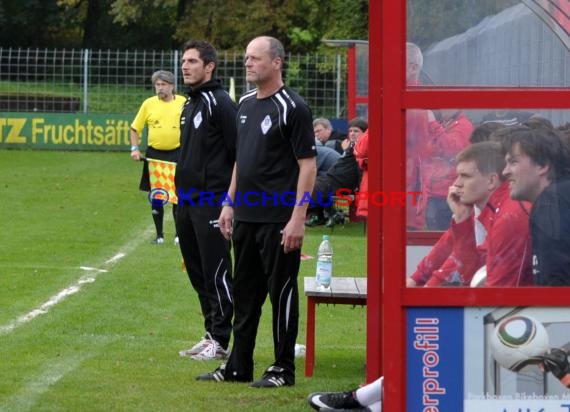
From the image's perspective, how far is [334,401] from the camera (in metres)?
7.26

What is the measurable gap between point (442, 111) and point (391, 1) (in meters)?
0.52

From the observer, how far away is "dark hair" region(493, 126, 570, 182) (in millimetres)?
5648

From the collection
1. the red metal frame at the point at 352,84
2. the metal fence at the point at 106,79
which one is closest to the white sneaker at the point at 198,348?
the red metal frame at the point at 352,84

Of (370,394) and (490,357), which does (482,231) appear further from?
(370,394)

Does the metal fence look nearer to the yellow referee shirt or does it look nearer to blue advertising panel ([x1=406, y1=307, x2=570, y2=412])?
the yellow referee shirt

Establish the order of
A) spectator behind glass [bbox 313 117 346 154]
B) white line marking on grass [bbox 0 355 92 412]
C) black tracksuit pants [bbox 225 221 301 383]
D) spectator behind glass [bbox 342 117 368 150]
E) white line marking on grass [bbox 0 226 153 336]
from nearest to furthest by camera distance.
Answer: white line marking on grass [bbox 0 355 92 412]
black tracksuit pants [bbox 225 221 301 383]
white line marking on grass [bbox 0 226 153 336]
spectator behind glass [bbox 342 117 368 150]
spectator behind glass [bbox 313 117 346 154]

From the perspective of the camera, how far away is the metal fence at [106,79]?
33625 mm

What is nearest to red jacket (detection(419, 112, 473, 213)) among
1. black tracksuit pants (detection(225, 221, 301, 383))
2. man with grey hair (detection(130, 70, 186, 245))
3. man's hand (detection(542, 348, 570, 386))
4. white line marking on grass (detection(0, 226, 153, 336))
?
man's hand (detection(542, 348, 570, 386))

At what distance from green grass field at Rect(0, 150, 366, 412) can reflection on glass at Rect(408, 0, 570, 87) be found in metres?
2.60

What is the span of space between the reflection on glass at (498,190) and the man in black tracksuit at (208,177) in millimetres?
3412

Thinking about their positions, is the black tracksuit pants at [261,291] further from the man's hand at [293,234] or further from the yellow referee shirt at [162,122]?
the yellow referee shirt at [162,122]

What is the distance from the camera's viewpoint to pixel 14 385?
8.02m

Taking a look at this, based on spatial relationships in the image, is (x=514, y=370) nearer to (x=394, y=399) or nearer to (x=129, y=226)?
(x=394, y=399)

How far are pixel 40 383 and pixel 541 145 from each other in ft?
12.7
